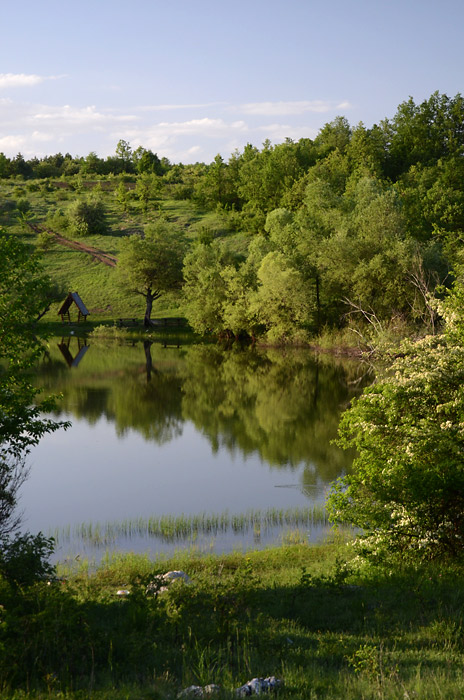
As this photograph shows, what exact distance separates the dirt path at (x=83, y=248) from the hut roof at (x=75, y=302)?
39.1 ft

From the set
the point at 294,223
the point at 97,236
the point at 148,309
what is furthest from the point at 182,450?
the point at 97,236

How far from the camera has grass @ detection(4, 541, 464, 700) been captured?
6340 millimetres

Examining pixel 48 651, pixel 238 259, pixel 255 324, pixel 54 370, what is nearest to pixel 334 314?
pixel 255 324

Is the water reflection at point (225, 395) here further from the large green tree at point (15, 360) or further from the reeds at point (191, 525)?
the large green tree at point (15, 360)

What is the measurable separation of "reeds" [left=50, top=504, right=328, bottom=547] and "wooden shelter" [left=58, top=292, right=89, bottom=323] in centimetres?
4873

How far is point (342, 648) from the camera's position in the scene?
A: 299 inches

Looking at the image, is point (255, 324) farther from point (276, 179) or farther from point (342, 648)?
point (342, 648)

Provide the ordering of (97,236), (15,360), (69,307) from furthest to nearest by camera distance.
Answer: (97,236) → (69,307) → (15,360)

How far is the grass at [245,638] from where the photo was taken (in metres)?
6.34

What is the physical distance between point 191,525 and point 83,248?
68.7 metres

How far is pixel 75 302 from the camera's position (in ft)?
210

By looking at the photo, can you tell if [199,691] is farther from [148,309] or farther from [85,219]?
[85,219]

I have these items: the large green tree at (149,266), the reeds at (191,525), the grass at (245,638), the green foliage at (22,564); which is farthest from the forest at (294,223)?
the green foliage at (22,564)

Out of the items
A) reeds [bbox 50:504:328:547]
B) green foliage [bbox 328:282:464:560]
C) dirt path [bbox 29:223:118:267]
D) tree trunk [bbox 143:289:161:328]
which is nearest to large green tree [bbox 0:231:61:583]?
reeds [bbox 50:504:328:547]
